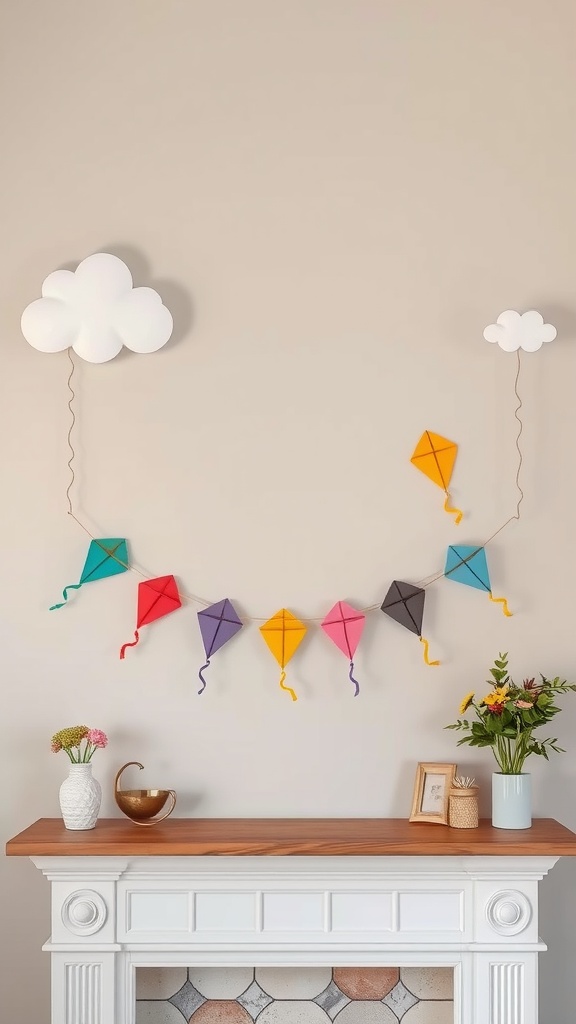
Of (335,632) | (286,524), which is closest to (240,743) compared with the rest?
(335,632)

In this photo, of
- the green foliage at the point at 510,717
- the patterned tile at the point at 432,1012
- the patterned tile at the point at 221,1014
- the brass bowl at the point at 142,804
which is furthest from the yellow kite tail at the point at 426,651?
the patterned tile at the point at 221,1014

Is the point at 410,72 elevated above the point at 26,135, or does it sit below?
above

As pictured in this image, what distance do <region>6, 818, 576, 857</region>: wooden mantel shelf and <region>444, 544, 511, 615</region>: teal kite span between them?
1.99ft

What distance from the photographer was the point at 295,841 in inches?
90.5

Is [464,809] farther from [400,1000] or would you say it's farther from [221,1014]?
[221,1014]

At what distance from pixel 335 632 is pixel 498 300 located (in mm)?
983

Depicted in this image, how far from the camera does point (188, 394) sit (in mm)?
2723

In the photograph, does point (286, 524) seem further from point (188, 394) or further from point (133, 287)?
point (133, 287)

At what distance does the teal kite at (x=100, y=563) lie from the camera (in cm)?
266

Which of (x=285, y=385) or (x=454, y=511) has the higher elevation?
(x=285, y=385)

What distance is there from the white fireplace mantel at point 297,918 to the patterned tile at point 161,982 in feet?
0.61

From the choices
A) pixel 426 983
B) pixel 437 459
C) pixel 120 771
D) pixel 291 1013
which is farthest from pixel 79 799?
pixel 437 459

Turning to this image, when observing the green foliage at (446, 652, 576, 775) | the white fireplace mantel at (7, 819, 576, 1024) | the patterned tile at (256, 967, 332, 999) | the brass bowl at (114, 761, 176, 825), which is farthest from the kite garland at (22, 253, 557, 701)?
the patterned tile at (256, 967, 332, 999)

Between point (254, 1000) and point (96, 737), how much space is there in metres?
0.77
